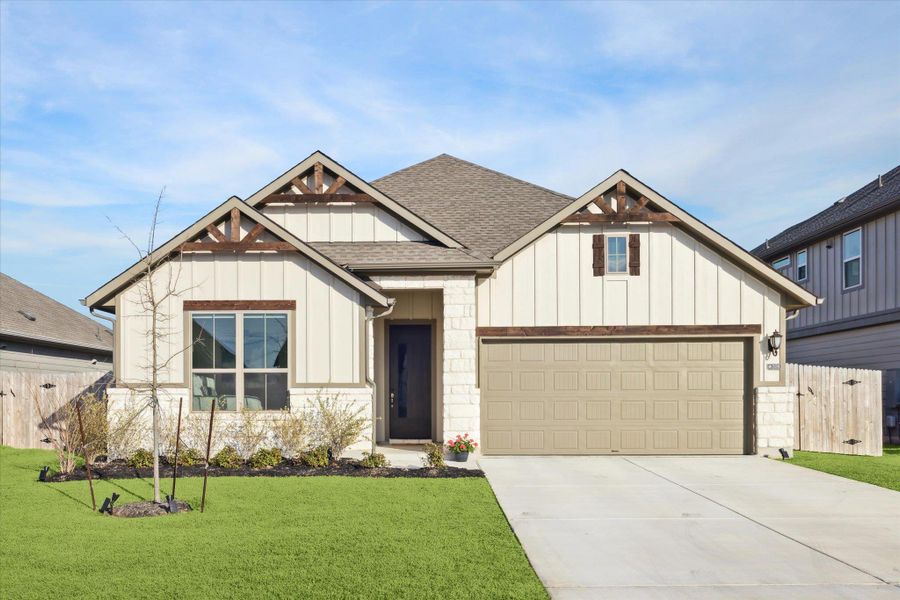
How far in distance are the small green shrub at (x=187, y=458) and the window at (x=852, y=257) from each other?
16715mm

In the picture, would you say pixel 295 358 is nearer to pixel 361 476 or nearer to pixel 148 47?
pixel 361 476

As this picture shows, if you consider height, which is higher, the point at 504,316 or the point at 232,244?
the point at 232,244

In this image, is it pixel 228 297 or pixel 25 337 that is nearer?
pixel 228 297

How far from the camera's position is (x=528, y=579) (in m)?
5.87

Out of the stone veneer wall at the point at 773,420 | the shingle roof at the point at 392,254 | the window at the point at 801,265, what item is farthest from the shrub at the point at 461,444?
the window at the point at 801,265

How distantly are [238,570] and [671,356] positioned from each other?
33.4 feet

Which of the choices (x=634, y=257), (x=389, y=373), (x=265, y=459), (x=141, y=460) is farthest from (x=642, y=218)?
(x=141, y=460)

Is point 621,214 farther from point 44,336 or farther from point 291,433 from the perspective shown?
point 44,336

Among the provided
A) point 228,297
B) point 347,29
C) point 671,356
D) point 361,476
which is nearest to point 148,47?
point 347,29

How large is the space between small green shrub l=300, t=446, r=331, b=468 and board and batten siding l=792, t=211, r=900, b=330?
1392 cm

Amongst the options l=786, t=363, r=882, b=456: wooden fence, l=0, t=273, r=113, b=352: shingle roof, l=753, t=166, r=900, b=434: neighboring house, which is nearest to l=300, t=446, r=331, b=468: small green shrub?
l=786, t=363, r=882, b=456: wooden fence

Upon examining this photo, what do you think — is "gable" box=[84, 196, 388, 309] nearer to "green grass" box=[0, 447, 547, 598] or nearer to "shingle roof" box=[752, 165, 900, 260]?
"green grass" box=[0, 447, 547, 598]

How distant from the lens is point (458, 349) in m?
13.6

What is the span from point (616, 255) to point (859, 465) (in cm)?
580
